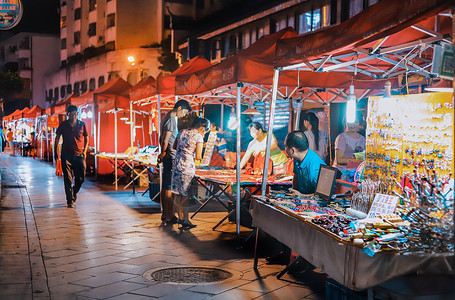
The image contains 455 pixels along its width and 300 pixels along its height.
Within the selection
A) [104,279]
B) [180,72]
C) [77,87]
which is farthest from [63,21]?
[104,279]

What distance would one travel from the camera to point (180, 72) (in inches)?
394

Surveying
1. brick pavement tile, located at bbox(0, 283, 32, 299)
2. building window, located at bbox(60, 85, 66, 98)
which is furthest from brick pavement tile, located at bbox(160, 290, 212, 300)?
building window, located at bbox(60, 85, 66, 98)

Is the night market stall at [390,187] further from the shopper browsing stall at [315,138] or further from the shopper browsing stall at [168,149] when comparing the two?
the shopper browsing stall at [315,138]

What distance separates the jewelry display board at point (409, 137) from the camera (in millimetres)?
3916

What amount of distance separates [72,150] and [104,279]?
18.3 feet

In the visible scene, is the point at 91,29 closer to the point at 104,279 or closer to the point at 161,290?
the point at 104,279

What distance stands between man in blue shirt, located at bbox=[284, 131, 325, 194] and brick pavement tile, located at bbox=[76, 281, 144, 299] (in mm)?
2196

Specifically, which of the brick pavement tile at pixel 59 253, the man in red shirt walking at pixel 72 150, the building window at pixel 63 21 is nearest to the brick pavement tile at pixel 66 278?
the brick pavement tile at pixel 59 253

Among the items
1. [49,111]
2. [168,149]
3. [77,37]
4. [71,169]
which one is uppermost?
[77,37]

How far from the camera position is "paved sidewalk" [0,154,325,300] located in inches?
205

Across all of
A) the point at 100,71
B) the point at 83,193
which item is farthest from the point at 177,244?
the point at 100,71

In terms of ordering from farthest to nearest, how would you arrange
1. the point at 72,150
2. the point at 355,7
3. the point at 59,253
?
the point at 355,7 → the point at 72,150 → the point at 59,253

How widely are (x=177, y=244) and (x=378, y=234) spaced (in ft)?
14.1

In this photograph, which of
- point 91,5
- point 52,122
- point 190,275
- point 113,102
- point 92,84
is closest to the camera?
point 190,275
